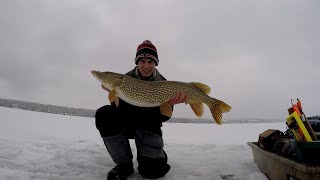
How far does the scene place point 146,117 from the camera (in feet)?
11.2

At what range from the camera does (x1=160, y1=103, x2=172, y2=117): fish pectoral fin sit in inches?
127

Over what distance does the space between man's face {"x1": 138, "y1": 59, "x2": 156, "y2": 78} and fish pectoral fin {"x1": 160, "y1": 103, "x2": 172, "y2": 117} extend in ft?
1.91

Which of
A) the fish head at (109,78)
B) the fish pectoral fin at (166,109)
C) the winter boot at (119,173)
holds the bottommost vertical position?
the winter boot at (119,173)

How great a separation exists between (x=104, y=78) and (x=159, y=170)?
4.06ft

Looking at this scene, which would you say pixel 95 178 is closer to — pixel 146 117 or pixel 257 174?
pixel 146 117

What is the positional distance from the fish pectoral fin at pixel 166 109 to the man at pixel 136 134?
75mm

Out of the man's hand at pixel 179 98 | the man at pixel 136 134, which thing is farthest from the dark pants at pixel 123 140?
the man's hand at pixel 179 98

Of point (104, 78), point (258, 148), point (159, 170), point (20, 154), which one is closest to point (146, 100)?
point (104, 78)

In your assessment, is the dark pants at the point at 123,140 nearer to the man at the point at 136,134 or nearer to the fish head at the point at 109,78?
the man at the point at 136,134

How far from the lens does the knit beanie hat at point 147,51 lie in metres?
3.60

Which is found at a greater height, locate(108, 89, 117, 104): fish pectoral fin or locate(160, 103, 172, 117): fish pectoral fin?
locate(108, 89, 117, 104): fish pectoral fin

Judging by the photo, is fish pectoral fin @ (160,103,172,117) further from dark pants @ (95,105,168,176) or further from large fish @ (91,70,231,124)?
dark pants @ (95,105,168,176)

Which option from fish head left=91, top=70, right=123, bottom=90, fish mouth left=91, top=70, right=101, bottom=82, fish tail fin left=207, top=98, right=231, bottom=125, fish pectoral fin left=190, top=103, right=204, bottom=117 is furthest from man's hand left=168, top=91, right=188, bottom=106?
fish mouth left=91, top=70, right=101, bottom=82

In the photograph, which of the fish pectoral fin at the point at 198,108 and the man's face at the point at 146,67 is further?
the man's face at the point at 146,67
